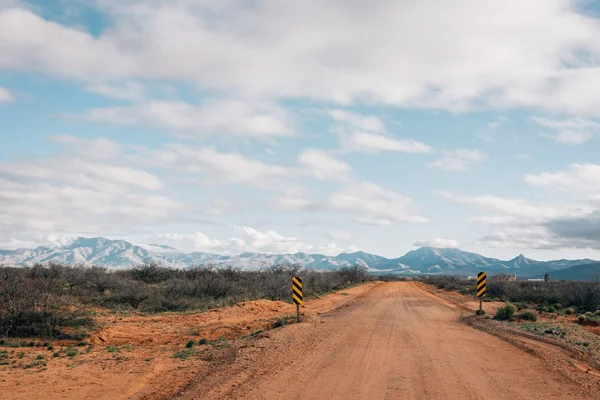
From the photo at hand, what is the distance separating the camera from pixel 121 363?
39.3ft

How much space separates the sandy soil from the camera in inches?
373

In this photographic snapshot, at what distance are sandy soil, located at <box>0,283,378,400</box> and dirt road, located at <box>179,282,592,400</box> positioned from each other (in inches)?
38.2

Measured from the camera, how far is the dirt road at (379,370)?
8.92 meters

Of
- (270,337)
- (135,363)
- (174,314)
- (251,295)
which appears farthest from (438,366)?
(251,295)

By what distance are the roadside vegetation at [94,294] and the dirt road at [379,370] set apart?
7.71 metres

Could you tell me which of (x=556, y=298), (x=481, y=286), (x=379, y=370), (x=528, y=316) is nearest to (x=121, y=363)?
(x=379, y=370)

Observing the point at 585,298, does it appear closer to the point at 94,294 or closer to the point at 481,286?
the point at 481,286

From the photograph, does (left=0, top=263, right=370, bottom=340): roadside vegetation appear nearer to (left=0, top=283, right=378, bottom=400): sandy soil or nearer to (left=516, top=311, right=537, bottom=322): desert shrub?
(left=0, top=283, right=378, bottom=400): sandy soil

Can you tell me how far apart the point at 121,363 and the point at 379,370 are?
636cm

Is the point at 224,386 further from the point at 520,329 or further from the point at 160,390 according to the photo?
the point at 520,329

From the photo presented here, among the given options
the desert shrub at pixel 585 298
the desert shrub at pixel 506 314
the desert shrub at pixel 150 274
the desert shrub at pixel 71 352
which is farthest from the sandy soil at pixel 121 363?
the desert shrub at pixel 150 274

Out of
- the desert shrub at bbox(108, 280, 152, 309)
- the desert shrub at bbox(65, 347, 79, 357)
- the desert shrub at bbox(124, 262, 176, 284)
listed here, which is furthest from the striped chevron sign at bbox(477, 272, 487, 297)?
the desert shrub at bbox(124, 262, 176, 284)

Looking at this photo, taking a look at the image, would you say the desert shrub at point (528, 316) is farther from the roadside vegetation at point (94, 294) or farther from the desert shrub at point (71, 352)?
the desert shrub at point (71, 352)

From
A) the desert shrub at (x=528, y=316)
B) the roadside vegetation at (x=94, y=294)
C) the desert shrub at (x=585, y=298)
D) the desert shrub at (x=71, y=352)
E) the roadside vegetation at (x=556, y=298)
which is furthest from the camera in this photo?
the desert shrub at (x=585, y=298)
